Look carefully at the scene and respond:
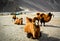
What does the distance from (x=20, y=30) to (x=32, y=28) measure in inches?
6.1

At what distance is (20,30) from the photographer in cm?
127

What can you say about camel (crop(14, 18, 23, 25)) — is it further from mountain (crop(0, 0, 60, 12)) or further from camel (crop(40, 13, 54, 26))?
camel (crop(40, 13, 54, 26))

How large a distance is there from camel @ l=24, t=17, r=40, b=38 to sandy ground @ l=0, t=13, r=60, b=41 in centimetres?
5

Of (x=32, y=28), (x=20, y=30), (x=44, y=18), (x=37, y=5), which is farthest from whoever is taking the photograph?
(x=44, y=18)

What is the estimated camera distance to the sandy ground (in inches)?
46.8

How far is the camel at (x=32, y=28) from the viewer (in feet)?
3.74

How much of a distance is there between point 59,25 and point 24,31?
32 cm

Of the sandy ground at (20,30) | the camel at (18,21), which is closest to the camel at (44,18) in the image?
the sandy ground at (20,30)

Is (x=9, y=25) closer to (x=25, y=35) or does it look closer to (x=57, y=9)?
(x=25, y=35)

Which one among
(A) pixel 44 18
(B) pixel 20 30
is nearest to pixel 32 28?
(B) pixel 20 30

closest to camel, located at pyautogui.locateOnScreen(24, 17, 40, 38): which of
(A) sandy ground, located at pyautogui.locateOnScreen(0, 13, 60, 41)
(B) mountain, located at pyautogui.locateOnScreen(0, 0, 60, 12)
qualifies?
(A) sandy ground, located at pyautogui.locateOnScreen(0, 13, 60, 41)

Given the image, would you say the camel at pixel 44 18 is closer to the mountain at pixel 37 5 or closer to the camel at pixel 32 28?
the mountain at pixel 37 5

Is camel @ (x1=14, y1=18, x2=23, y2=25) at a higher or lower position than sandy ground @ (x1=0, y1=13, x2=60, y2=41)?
higher

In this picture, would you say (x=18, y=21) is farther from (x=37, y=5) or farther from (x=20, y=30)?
(x=37, y=5)
